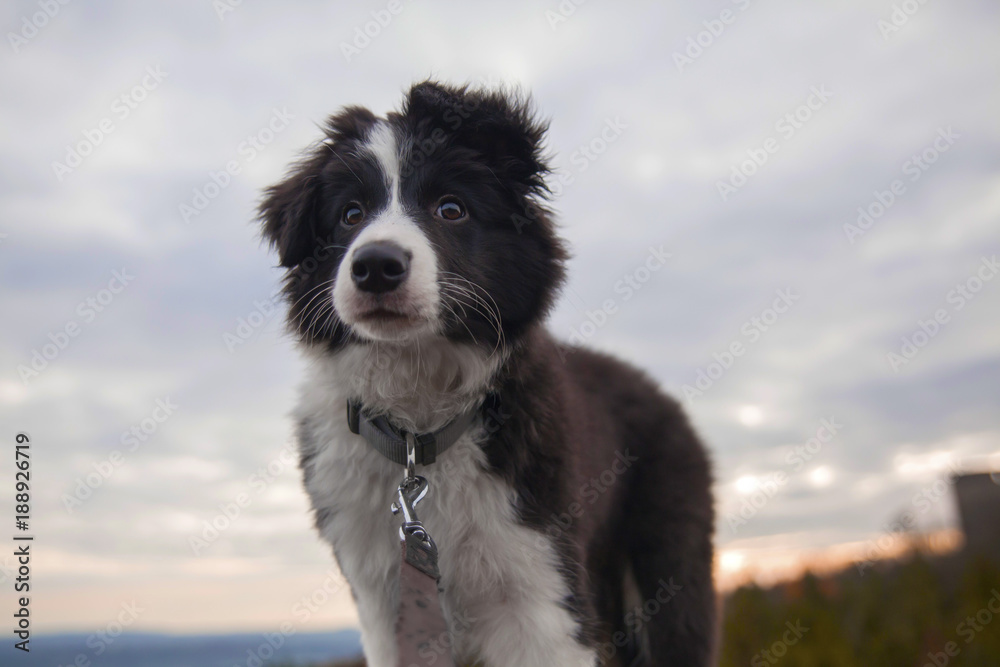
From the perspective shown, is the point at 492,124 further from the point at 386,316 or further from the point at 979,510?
the point at 979,510

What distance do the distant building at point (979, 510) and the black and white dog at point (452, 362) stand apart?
15.7ft

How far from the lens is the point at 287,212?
126 inches

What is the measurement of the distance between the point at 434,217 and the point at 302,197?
68 centimetres

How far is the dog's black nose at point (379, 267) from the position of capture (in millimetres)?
2434

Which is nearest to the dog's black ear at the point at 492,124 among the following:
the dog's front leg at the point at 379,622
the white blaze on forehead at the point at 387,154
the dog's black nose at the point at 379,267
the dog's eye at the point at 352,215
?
the white blaze on forehead at the point at 387,154

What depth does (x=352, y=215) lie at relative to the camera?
9.93 feet

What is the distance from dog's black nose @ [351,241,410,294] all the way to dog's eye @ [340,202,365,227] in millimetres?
566

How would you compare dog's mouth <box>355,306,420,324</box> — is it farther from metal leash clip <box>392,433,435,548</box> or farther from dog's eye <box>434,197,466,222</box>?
dog's eye <box>434,197,466,222</box>

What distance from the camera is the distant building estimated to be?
6.37m

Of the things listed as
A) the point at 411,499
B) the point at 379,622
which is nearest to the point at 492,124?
the point at 411,499

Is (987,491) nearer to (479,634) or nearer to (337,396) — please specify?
(479,634)

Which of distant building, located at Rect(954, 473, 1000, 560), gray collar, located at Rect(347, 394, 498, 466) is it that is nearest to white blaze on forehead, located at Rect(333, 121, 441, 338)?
gray collar, located at Rect(347, 394, 498, 466)

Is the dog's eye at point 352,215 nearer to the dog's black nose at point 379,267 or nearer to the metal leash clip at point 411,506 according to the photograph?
the dog's black nose at point 379,267

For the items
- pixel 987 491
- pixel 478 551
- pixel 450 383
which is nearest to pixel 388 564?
pixel 478 551
